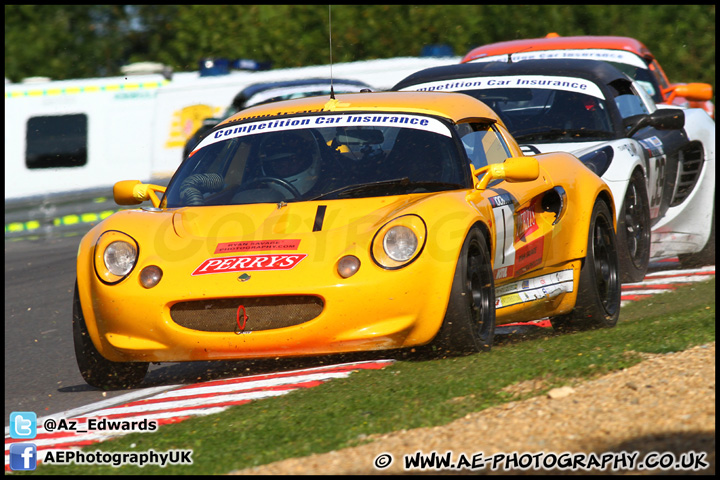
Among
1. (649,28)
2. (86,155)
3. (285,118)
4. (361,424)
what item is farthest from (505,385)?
(649,28)

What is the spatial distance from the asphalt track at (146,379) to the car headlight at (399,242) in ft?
1.98

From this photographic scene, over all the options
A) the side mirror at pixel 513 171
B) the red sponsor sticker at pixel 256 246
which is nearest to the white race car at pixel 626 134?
the side mirror at pixel 513 171

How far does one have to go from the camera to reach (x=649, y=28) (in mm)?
23312

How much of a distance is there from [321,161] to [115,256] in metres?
1.33

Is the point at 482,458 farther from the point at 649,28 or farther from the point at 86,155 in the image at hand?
the point at 649,28

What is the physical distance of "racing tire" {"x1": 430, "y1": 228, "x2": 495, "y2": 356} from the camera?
5.91 meters

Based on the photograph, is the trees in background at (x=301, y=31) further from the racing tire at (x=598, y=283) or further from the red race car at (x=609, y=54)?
the racing tire at (x=598, y=283)

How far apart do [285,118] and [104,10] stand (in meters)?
25.8

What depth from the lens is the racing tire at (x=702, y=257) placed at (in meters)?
10.3

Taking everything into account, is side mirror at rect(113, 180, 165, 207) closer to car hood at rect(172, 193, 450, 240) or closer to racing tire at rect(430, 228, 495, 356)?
car hood at rect(172, 193, 450, 240)

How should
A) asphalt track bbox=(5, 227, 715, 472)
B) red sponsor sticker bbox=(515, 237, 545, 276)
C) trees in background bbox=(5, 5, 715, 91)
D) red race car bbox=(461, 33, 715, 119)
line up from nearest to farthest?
1. asphalt track bbox=(5, 227, 715, 472)
2. red sponsor sticker bbox=(515, 237, 545, 276)
3. red race car bbox=(461, 33, 715, 119)
4. trees in background bbox=(5, 5, 715, 91)

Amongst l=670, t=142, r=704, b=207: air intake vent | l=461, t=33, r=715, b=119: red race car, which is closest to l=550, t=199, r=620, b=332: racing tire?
l=670, t=142, r=704, b=207: air intake vent

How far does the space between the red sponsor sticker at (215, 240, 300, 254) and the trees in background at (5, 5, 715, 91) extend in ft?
59.7

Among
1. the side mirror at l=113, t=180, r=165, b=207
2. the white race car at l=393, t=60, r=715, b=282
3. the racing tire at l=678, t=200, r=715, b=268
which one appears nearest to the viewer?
the side mirror at l=113, t=180, r=165, b=207
